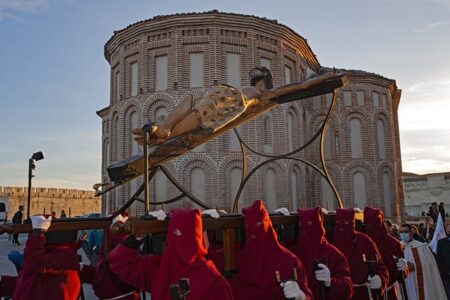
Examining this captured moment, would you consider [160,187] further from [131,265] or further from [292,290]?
[292,290]

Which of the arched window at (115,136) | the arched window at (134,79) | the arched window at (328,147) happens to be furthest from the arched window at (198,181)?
the arched window at (328,147)

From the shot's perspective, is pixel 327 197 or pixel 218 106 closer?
pixel 218 106

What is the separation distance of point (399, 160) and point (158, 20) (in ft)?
71.8

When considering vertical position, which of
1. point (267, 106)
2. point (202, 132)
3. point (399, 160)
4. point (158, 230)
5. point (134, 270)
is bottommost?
point (134, 270)

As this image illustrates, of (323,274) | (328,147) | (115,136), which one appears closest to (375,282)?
(323,274)

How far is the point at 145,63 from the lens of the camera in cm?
2245

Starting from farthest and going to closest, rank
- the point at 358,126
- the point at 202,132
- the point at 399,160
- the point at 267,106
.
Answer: the point at 399,160, the point at 358,126, the point at 267,106, the point at 202,132

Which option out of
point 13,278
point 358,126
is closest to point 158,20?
point 358,126

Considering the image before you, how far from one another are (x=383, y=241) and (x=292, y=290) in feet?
9.55

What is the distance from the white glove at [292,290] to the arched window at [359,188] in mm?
25818

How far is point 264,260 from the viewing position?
3463mm

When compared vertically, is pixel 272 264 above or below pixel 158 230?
below

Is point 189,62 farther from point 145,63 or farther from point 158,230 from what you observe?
point 158,230

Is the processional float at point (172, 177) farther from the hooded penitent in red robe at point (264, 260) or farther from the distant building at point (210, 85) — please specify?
the distant building at point (210, 85)
